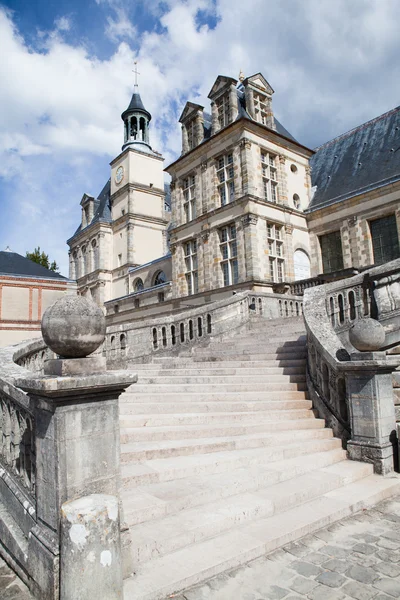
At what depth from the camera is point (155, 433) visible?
5.12 meters

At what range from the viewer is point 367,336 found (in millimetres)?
5262

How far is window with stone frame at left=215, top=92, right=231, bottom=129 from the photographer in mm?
21680

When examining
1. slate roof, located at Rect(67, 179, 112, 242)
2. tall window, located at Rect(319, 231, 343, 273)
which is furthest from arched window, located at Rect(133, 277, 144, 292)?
tall window, located at Rect(319, 231, 343, 273)

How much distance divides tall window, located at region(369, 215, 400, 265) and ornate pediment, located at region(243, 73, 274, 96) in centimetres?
928

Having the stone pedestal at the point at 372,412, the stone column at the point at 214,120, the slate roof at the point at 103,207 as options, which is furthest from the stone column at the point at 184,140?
the stone pedestal at the point at 372,412

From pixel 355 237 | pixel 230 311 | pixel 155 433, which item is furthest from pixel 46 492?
pixel 355 237

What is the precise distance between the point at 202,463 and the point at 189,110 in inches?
922

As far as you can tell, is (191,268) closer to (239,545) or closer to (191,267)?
(191,267)

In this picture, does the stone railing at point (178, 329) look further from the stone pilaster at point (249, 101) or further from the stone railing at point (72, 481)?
the stone pilaster at point (249, 101)

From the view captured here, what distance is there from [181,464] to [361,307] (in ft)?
15.9

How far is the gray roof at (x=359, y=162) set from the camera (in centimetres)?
2019

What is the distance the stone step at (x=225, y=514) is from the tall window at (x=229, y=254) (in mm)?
15981

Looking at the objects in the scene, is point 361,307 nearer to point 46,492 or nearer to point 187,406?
point 187,406

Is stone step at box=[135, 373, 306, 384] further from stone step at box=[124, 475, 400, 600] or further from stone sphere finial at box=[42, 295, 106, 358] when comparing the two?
stone sphere finial at box=[42, 295, 106, 358]
